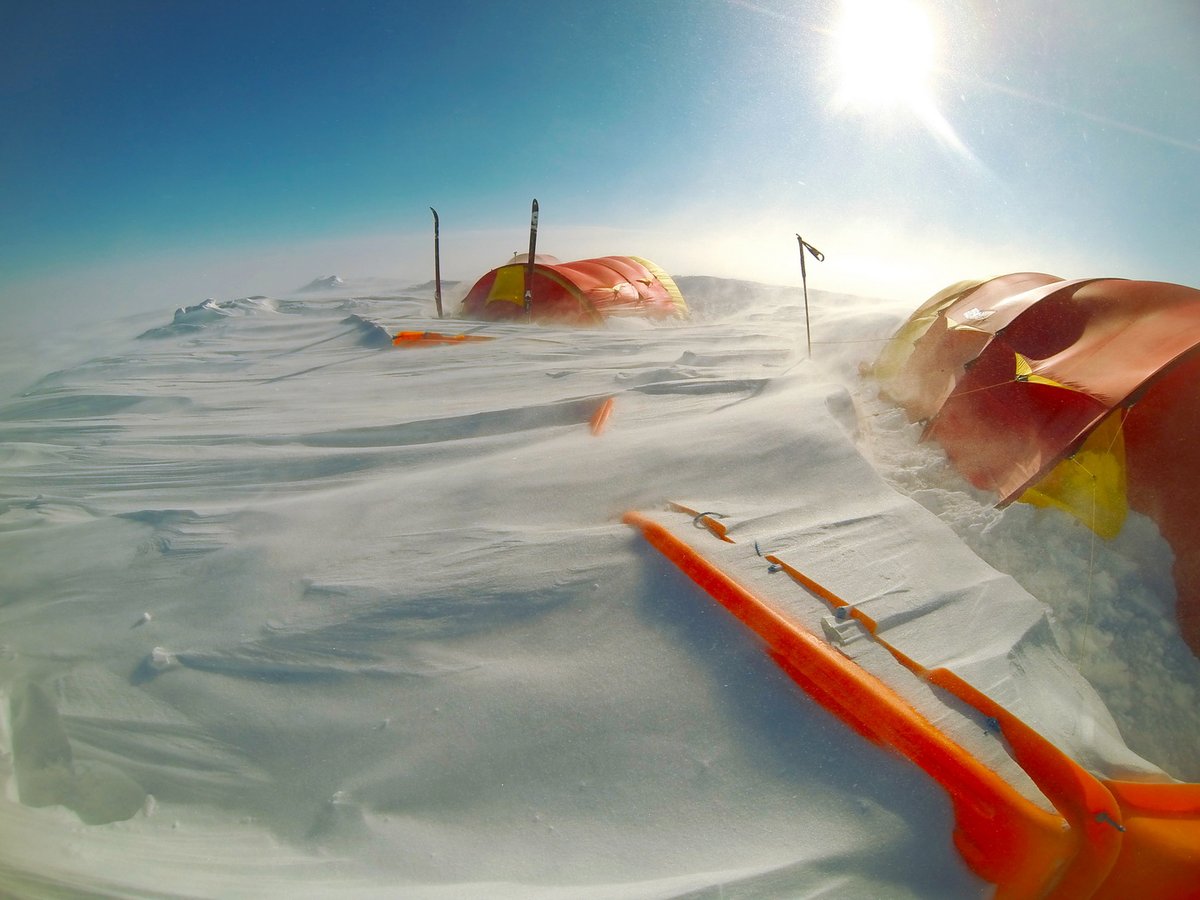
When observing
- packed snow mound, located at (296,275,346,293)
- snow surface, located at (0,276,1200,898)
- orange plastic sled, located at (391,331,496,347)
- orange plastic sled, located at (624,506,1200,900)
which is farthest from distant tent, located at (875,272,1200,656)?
packed snow mound, located at (296,275,346,293)

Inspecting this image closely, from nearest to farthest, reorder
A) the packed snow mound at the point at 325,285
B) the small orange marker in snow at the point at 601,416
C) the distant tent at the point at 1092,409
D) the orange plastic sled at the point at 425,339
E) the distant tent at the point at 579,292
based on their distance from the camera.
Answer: the distant tent at the point at 1092,409 < the small orange marker in snow at the point at 601,416 < the orange plastic sled at the point at 425,339 < the distant tent at the point at 579,292 < the packed snow mound at the point at 325,285

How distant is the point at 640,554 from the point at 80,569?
2709 millimetres

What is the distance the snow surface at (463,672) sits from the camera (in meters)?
1.51

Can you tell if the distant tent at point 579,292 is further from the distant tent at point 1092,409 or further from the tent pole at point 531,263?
the distant tent at point 1092,409

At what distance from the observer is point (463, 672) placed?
201 cm

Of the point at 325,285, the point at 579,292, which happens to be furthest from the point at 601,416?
the point at 325,285

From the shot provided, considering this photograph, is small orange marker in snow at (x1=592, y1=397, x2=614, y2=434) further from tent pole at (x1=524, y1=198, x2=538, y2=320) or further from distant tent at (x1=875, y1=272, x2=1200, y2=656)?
tent pole at (x1=524, y1=198, x2=538, y2=320)

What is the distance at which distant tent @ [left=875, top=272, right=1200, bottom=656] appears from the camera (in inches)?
104

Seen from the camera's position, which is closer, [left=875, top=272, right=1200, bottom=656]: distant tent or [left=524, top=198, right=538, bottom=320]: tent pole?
[left=875, top=272, right=1200, bottom=656]: distant tent

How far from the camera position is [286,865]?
1517mm

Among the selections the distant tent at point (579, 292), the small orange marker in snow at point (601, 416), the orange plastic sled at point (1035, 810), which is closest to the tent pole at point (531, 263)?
the distant tent at point (579, 292)

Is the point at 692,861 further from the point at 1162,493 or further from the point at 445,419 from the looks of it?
the point at 445,419

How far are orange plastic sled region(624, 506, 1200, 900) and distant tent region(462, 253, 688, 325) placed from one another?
9143mm

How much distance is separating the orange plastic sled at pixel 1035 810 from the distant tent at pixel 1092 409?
133 centimetres
